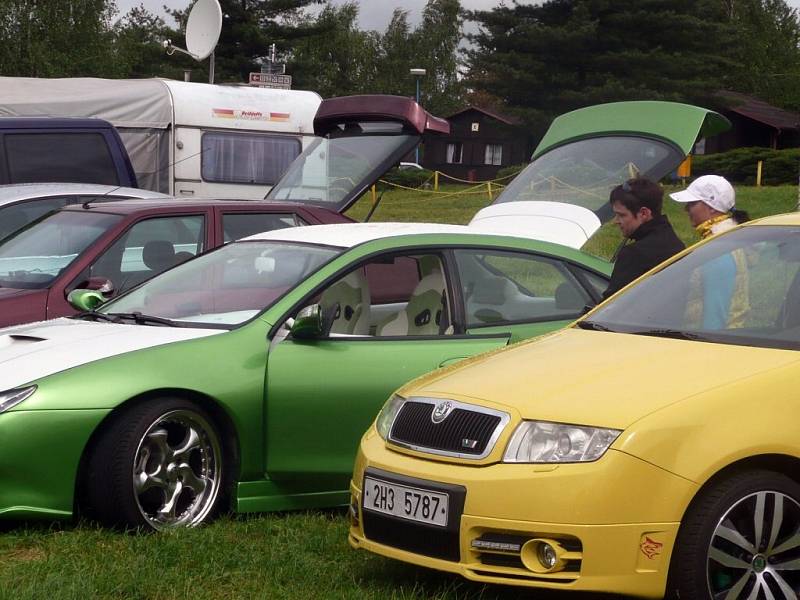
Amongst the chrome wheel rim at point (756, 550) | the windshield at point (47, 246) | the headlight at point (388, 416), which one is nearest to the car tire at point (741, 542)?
the chrome wheel rim at point (756, 550)

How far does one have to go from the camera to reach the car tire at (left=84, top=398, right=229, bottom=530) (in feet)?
19.0

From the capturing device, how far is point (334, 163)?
12648 mm

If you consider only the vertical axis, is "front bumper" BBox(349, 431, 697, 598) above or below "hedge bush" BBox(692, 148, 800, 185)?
above

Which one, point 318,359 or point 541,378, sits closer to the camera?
point 541,378

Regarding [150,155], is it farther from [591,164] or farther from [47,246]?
[47,246]

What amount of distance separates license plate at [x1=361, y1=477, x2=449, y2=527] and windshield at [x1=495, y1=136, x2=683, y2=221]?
518cm

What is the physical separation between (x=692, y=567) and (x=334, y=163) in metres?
8.67

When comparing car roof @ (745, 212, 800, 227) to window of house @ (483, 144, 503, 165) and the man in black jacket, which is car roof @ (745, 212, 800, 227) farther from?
window of house @ (483, 144, 503, 165)

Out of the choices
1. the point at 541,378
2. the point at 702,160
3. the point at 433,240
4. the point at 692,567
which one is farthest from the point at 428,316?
the point at 702,160

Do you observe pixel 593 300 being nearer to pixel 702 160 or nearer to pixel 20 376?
pixel 20 376

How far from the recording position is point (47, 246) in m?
8.98

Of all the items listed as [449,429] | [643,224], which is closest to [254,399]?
[449,429]

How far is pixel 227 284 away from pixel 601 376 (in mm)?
2697

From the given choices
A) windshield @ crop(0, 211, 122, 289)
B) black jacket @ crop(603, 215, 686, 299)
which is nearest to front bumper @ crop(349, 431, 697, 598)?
black jacket @ crop(603, 215, 686, 299)
